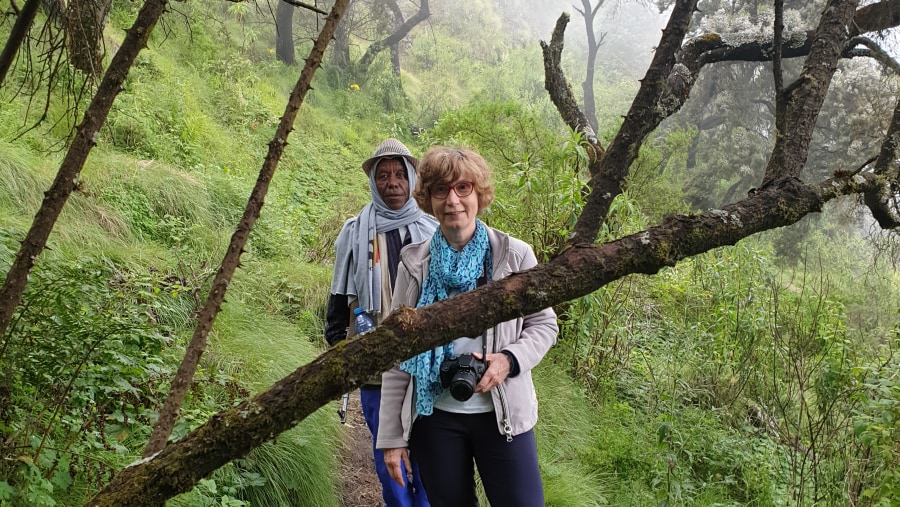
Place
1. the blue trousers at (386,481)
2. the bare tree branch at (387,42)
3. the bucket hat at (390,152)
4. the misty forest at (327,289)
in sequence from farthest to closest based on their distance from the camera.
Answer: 1. the bare tree branch at (387,42)
2. the bucket hat at (390,152)
3. the blue trousers at (386,481)
4. the misty forest at (327,289)

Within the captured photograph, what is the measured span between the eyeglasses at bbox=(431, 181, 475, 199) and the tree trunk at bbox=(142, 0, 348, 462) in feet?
2.32

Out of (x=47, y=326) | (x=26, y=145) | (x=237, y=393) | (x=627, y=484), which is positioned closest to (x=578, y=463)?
(x=627, y=484)

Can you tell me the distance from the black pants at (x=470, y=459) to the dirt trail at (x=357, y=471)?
181cm

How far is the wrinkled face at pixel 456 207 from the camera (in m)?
2.00

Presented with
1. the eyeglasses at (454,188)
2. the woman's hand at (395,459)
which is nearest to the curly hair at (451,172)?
the eyeglasses at (454,188)

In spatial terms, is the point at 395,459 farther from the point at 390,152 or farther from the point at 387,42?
the point at 387,42

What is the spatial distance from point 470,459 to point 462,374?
44 centimetres

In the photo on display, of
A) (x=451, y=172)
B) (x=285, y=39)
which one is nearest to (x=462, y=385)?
(x=451, y=172)

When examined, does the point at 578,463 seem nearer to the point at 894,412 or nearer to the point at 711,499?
the point at 711,499

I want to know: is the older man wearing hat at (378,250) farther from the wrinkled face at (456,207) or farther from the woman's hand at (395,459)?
the wrinkled face at (456,207)

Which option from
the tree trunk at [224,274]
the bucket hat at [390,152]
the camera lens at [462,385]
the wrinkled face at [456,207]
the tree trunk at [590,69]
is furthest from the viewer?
the tree trunk at [590,69]

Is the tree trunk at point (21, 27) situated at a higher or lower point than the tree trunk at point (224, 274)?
higher

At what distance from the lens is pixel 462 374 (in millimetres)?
1794

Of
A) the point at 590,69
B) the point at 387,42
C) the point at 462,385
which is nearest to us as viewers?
the point at 462,385
